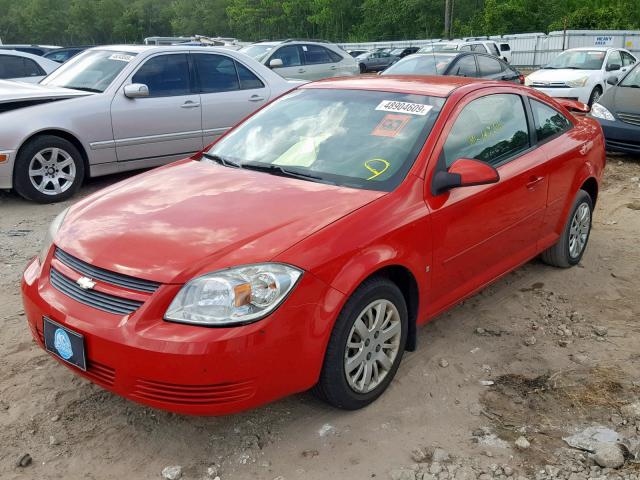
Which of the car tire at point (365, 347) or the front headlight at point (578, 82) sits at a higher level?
the front headlight at point (578, 82)

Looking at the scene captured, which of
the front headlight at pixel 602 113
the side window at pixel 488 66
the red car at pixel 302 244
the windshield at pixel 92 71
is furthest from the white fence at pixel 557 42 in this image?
the red car at pixel 302 244

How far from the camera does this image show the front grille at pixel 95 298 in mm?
2621

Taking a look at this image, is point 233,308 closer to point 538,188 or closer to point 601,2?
point 538,188

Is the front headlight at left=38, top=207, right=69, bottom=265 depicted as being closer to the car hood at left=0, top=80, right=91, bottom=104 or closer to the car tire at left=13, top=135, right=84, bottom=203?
the car tire at left=13, top=135, right=84, bottom=203

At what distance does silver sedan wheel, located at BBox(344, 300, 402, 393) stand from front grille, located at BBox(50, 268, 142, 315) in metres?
0.99

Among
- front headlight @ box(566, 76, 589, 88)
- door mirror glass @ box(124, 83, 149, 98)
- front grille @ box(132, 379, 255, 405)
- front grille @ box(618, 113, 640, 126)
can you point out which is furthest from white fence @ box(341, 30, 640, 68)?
front grille @ box(132, 379, 255, 405)

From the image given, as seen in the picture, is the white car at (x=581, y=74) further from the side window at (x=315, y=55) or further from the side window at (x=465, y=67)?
the side window at (x=315, y=55)

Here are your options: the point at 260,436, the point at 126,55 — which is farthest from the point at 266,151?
the point at 126,55

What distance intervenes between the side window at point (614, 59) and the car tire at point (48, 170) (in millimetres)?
12915

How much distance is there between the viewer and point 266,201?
3146 millimetres

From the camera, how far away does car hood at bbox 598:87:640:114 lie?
8922mm

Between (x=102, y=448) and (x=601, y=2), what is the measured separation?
2015 inches

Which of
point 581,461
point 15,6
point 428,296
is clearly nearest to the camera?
point 581,461

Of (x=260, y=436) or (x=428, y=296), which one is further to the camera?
(x=428, y=296)
